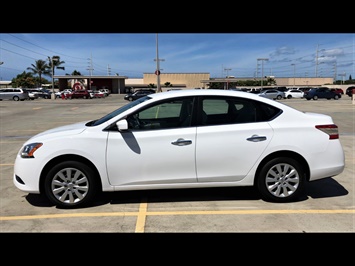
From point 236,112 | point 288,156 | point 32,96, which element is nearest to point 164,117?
point 236,112

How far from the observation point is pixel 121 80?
85125 mm

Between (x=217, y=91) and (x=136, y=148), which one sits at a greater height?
(x=217, y=91)

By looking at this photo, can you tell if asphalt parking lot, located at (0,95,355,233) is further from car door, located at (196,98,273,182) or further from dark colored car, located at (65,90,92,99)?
dark colored car, located at (65,90,92,99)

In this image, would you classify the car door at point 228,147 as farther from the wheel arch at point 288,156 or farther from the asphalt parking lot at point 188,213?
the asphalt parking lot at point 188,213

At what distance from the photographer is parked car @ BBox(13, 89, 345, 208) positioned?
169 inches

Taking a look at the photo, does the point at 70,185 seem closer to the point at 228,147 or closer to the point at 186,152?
the point at 186,152

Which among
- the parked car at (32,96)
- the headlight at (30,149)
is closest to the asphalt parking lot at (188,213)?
the headlight at (30,149)

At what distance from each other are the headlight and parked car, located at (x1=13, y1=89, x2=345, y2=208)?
0.02 meters

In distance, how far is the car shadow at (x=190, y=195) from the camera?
4.73 metres
